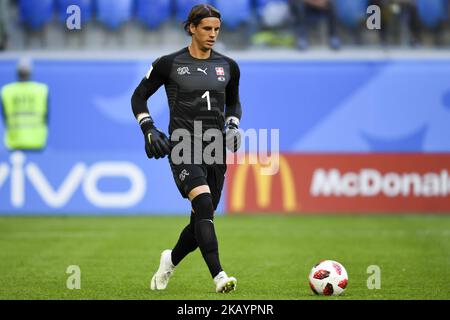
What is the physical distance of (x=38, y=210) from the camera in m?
17.6

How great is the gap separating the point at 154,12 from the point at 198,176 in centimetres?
1190

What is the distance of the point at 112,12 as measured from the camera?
19875 mm

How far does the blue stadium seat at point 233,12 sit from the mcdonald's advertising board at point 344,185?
10.9 ft

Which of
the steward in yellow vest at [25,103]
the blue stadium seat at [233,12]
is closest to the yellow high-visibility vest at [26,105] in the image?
the steward in yellow vest at [25,103]

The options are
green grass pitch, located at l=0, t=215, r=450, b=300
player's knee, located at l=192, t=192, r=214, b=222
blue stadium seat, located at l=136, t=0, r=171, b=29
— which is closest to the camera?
player's knee, located at l=192, t=192, r=214, b=222

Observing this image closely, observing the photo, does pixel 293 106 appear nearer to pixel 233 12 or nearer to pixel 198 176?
pixel 233 12

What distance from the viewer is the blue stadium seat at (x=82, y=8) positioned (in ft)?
64.2

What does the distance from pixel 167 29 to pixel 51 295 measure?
39.4ft

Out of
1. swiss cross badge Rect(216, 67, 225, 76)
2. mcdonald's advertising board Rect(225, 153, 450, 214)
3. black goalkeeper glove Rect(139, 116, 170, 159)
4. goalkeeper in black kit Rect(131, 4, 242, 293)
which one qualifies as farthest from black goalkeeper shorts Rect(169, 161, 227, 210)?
mcdonald's advertising board Rect(225, 153, 450, 214)

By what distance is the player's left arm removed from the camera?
8.68 m

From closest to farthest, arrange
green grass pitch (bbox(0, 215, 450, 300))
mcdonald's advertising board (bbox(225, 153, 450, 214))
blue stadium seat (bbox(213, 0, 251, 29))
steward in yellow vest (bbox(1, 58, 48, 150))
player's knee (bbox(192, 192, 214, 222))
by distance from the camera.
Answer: player's knee (bbox(192, 192, 214, 222)) < green grass pitch (bbox(0, 215, 450, 300)) < mcdonald's advertising board (bbox(225, 153, 450, 214)) < steward in yellow vest (bbox(1, 58, 48, 150)) < blue stadium seat (bbox(213, 0, 251, 29))

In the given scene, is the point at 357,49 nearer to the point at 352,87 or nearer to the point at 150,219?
the point at 352,87

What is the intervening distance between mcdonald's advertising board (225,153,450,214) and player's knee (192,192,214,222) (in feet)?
29.9

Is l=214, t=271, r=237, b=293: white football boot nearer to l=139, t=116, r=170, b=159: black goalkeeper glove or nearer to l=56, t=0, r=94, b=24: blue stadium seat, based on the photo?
l=139, t=116, r=170, b=159: black goalkeeper glove
